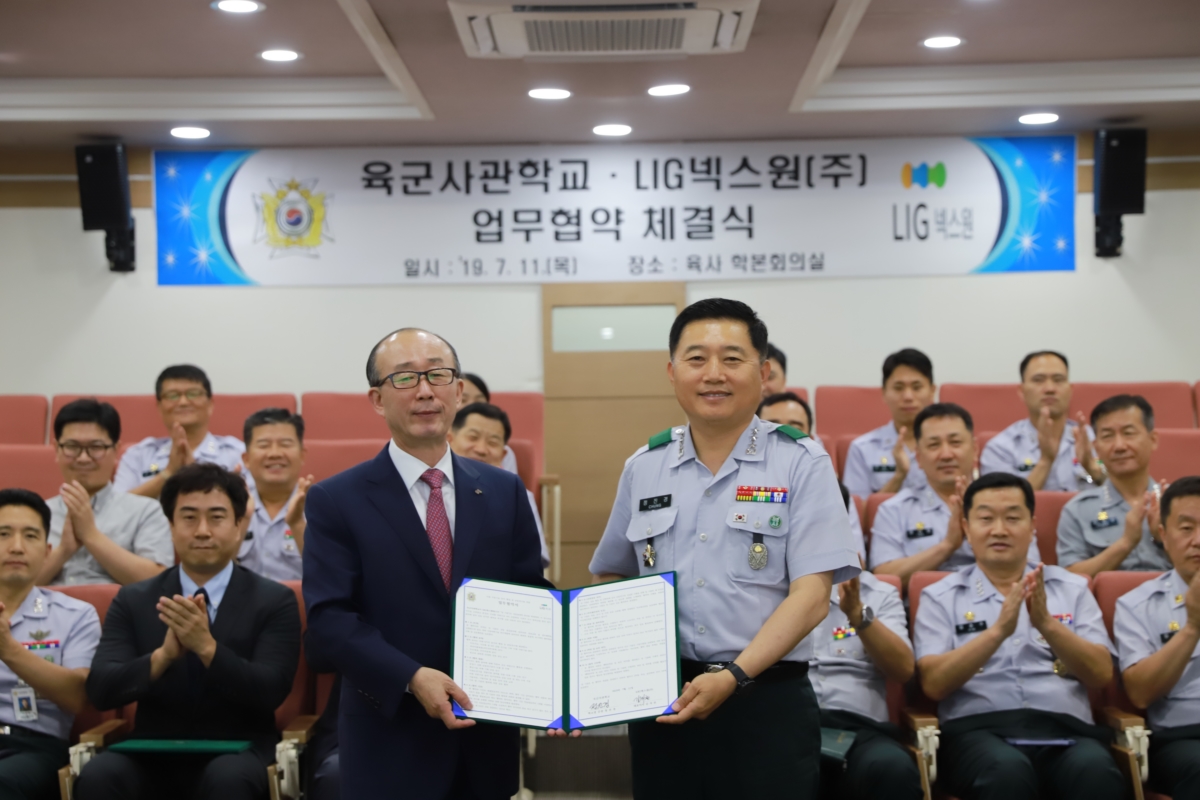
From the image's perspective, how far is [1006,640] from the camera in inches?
129

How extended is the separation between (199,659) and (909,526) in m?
2.60

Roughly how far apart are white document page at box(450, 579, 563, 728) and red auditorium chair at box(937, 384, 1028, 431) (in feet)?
14.0

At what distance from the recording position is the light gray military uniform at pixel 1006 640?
322 cm

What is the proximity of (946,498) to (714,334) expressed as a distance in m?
2.48

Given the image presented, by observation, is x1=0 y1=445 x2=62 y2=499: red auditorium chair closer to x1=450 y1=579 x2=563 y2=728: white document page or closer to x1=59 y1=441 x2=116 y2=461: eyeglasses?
x1=59 y1=441 x2=116 y2=461: eyeglasses

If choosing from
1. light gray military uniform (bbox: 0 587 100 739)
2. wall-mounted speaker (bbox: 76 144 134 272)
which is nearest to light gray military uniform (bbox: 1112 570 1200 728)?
light gray military uniform (bbox: 0 587 100 739)

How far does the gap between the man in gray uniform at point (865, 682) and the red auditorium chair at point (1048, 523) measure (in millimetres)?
1025

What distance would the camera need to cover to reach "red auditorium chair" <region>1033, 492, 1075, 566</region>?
4.18 m

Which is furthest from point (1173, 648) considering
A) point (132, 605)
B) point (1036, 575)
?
point (132, 605)

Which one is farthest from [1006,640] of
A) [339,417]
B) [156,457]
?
[156,457]

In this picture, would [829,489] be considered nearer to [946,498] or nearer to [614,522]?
[614,522]

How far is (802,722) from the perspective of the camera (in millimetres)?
2145

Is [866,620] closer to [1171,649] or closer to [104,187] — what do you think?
[1171,649]

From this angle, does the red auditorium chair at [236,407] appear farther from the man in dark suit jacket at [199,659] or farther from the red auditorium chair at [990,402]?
the red auditorium chair at [990,402]
